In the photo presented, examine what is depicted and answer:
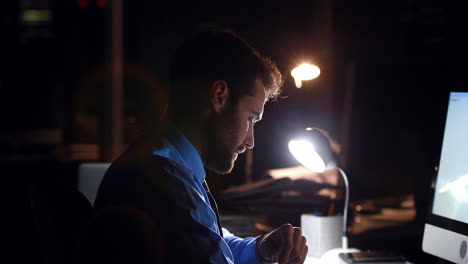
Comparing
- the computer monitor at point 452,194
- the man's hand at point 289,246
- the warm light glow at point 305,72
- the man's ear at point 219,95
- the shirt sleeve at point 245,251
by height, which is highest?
the warm light glow at point 305,72

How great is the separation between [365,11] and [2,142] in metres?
4.18

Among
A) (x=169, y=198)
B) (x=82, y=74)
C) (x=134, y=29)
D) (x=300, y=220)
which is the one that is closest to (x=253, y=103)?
(x=169, y=198)

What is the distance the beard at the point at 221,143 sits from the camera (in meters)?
1.22

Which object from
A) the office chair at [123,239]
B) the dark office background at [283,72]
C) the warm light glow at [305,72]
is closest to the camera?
the office chair at [123,239]

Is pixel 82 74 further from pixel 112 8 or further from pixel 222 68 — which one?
pixel 222 68

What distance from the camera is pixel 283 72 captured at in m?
2.08

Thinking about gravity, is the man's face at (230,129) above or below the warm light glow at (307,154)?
above

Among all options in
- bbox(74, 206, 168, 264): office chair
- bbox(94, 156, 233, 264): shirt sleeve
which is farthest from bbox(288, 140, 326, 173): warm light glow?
bbox(74, 206, 168, 264): office chair

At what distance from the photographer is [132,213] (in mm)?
945

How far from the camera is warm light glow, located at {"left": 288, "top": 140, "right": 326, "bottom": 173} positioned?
1.61m

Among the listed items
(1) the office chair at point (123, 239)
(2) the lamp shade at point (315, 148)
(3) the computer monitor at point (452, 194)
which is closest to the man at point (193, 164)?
(1) the office chair at point (123, 239)

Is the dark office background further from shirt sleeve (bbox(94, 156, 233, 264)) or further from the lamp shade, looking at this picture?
shirt sleeve (bbox(94, 156, 233, 264))

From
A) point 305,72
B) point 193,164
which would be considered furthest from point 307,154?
point 193,164

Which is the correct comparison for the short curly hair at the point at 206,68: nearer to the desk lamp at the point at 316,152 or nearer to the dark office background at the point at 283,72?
the dark office background at the point at 283,72
